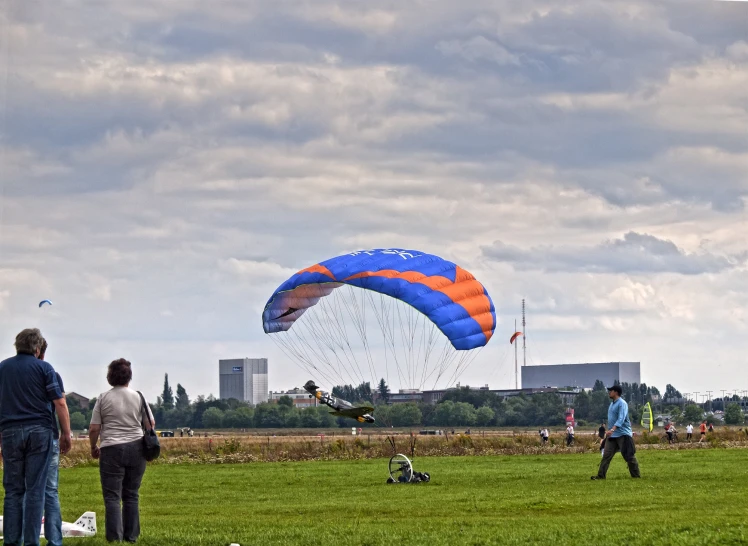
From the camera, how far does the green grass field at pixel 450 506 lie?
11.4m

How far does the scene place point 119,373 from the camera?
11.1 meters

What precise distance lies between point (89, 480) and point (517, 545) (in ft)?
54.9

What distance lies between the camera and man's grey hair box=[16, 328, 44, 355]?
34.5ft

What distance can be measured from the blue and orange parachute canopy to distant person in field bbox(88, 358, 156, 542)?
16047mm

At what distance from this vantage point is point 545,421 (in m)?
159

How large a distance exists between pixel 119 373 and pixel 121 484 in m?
1.06

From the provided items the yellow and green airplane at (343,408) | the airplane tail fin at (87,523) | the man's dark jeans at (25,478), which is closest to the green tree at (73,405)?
the yellow and green airplane at (343,408)

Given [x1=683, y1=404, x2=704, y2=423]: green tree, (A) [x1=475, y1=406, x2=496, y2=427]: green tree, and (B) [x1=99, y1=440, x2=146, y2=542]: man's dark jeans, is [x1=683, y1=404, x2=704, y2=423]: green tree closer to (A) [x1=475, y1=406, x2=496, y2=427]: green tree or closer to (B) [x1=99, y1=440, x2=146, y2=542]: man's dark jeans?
(A) [x1=475, y1=406, x2=496, y2=427]: green tree

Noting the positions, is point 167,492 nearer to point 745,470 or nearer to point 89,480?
point 89,480

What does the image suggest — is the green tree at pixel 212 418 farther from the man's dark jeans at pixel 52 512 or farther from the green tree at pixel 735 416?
the man's dark jeans at pixel 52 512

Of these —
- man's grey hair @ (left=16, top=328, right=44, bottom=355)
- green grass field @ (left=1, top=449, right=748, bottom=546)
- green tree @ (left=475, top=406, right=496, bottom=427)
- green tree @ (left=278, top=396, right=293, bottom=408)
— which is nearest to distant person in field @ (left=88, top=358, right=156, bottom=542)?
green grass field @ (left=1, top=449, right=748, bottom=546)

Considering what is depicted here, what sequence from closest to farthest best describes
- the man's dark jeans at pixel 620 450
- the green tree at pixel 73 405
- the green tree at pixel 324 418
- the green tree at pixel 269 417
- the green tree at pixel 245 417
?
1. the man's dark jeans at pixel 620 450
2. the green tree at pixel 324 418
3. the green tree at pixel 73 405
4. the green tree at pixel 269 417
5. the green tree at pixel 245 417

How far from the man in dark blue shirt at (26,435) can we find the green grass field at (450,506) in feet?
3.14

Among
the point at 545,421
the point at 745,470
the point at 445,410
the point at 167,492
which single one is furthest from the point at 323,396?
the point at 545,421
